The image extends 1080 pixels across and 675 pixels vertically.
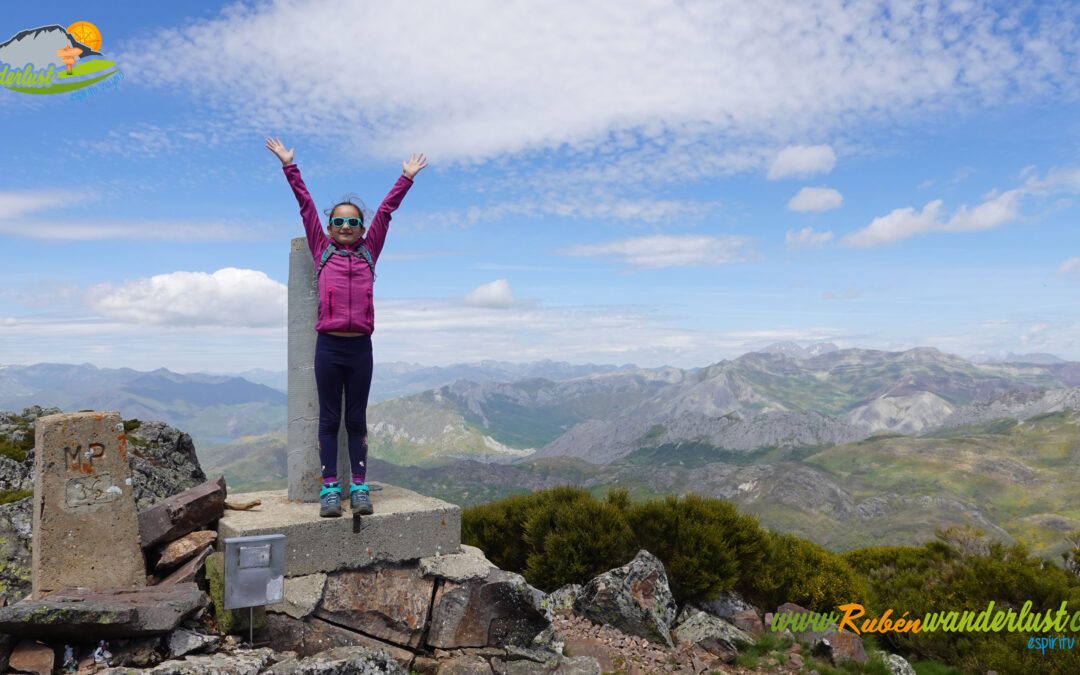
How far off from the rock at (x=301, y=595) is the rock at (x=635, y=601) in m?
5.27

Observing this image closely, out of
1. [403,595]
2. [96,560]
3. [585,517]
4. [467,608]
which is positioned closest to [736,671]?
[585,517]

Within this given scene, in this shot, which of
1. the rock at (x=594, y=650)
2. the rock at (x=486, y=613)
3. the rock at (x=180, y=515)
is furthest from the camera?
the rock at (x=594, y=650)

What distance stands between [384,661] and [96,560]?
2.89 m

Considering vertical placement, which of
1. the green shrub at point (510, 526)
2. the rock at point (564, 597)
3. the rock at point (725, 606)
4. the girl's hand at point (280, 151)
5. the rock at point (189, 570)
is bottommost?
the rock at point (725, 606)

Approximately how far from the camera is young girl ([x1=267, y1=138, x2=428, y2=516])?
7.09m

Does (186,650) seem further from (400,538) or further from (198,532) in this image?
(400,538)

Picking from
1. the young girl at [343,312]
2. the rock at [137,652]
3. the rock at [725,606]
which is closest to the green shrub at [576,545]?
the rock at [725,606]

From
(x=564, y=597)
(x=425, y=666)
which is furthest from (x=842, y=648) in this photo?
(x=425, y=666)

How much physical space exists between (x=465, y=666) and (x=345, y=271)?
4.65 m

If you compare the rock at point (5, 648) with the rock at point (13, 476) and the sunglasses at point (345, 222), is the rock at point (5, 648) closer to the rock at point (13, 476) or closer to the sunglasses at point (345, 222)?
the sunglasses at point (345, 222)

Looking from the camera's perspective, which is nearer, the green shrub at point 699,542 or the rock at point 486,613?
the rock at point 486,613

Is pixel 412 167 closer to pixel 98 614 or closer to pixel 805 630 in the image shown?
pixel 98 614

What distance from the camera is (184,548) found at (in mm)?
6637

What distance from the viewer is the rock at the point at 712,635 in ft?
33.4
